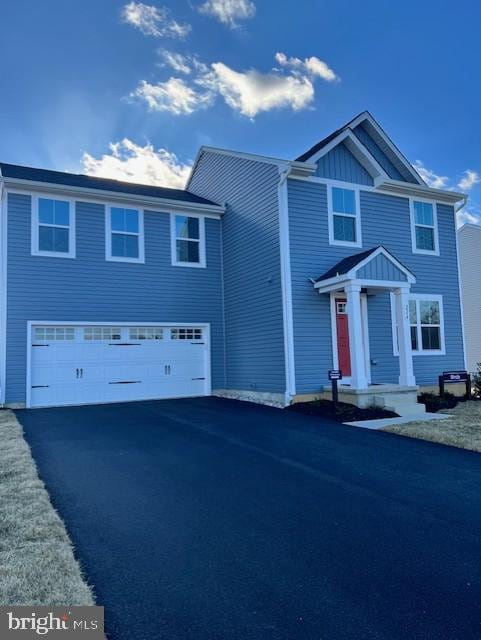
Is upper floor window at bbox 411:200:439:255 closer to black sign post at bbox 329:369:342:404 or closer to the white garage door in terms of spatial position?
black sign post at bbox 329:369:342:404

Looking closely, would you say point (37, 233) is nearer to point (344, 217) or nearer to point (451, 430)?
point (344, 217)

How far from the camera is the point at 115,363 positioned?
12.7 meters

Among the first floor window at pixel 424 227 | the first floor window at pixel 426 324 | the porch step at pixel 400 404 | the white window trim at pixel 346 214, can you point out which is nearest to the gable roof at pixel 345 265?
the white window trim at pixel 346 214

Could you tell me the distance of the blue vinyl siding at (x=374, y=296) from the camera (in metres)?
11.3

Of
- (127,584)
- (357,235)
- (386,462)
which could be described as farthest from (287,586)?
(357,235)

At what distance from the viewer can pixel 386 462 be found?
595 centimetres

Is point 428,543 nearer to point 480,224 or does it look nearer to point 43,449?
point 43,449

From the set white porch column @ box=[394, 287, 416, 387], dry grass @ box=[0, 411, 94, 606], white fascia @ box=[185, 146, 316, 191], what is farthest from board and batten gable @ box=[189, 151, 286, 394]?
dry grass @ box=[0, 411, 94, 606]

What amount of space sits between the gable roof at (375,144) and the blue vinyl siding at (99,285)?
403 centimetres

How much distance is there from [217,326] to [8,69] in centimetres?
891

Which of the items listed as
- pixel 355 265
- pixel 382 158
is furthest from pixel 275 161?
pixel 382 158

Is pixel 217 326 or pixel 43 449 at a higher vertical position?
pixel 217 326

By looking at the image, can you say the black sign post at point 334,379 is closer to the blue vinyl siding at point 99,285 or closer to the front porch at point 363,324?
the front porch at point 363,324

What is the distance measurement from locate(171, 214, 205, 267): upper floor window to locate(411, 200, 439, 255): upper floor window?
21.1 ft
